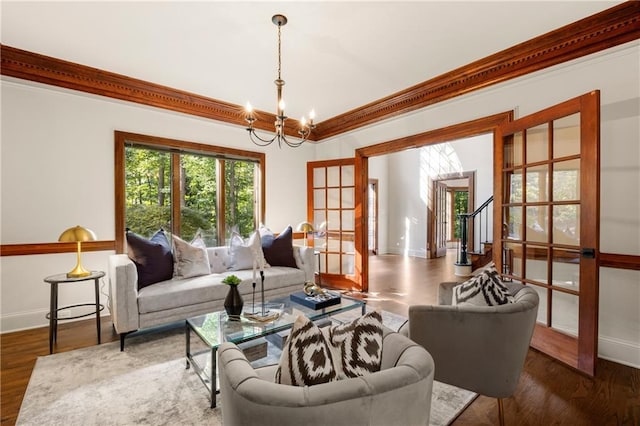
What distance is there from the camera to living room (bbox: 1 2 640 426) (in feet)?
7.72

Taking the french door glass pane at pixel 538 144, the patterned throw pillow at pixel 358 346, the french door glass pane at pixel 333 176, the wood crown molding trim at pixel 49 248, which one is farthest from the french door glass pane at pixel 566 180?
the wood crown molding trim at pixel 49 248

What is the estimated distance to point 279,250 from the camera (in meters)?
3.94

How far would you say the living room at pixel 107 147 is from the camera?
2.35 m

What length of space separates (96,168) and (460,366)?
155 inches

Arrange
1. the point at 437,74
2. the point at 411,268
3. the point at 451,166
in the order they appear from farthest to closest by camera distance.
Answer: the point at 451,166
the point at 411,268
the point at 437,74

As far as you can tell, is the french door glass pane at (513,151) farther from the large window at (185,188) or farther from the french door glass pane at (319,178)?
the large window at (185,188)

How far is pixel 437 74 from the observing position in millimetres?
3238

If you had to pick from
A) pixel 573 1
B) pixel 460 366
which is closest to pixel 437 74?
pixel 573 1

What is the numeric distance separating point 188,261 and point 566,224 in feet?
11.7

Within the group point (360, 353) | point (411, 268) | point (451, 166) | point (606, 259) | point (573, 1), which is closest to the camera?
point (360, 353)

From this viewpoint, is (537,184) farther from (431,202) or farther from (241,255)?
Answer: (431,202)

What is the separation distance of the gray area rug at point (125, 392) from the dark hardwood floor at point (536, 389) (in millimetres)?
85

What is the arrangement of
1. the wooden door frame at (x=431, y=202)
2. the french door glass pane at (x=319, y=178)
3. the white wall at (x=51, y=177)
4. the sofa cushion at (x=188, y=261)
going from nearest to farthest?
the white wall at (x=51, y=177) < the sofa cushion at (x=188, y=261) < the french door glass pane at (x=319, y=178) < the wooden door frame at (x=431, y=202)

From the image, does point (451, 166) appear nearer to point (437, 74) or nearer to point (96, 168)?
point (437, 74)
